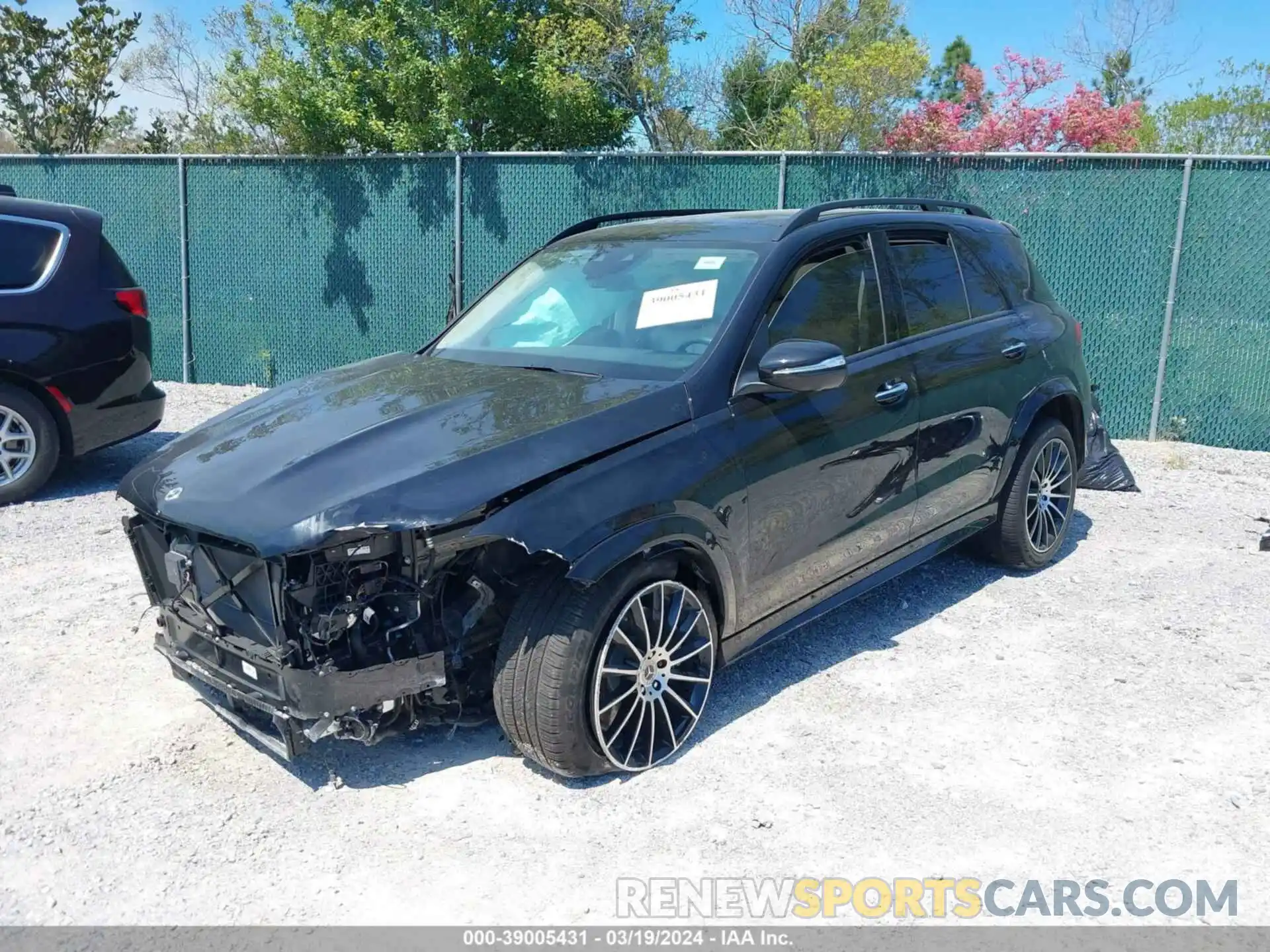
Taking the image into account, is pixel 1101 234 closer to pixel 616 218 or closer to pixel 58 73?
pixel 616 218

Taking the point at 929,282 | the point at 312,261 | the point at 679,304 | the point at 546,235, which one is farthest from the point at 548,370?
the point at 312,261

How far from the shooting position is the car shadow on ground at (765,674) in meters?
3.72

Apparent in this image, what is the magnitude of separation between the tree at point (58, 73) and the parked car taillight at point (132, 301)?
12543 mm

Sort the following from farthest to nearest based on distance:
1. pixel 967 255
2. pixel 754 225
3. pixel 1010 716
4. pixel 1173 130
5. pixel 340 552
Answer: pixel 1173 130 < pixel 967 255 < pixel 754 225 < pixel 1010 716 < pixel 340 552

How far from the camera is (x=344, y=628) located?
10.7ft

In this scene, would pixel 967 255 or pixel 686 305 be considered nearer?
pixel 686 305

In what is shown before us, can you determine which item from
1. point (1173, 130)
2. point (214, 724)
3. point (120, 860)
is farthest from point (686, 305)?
point (1173, 130)

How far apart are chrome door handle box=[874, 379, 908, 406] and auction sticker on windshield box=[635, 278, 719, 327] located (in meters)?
0.83

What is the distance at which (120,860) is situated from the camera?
10.5 ft

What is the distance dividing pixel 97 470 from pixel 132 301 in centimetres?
138

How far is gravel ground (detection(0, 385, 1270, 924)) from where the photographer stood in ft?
10.3

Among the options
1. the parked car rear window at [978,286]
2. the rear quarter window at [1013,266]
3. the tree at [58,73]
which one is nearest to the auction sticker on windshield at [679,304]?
the parked car rear window at [978,286]

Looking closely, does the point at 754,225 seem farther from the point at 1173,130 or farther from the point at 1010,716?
the point at 1173,130

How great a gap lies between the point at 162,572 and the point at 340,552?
1.02 m
